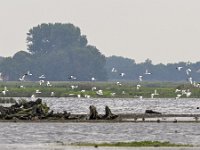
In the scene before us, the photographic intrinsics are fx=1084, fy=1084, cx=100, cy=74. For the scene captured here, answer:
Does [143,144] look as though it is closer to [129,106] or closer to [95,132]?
[95,132]

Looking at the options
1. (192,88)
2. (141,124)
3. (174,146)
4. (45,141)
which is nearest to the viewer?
(174,146)

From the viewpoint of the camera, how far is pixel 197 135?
225 ft

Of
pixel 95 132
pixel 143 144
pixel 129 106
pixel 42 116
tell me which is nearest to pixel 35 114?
pixel 42 116

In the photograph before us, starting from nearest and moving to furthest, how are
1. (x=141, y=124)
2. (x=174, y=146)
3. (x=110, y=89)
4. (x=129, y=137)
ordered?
1. (x=174, y=146)
2. (x=129, y=137)
3. (x=141, y=124)
4. (x=110, y=89)

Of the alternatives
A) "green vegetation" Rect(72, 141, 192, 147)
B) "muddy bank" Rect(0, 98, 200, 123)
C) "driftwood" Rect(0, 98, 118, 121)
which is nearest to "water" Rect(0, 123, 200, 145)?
"muddy bank" Rect(0, 98, 200, 123)

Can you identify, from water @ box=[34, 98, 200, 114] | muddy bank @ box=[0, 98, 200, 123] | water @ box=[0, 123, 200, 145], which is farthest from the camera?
water @ box=[34, 98, 200, 114]

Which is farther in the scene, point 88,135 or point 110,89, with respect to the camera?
point 110,89

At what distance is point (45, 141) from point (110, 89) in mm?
111771

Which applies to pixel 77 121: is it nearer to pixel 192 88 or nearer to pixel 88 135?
pixel 88 135

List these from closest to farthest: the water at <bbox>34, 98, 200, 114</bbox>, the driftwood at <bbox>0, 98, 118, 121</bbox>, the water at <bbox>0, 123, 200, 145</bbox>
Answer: the water at <bbox>0, 123, 200, 145</bbox>
the driftwood at <bbox>0, 98, 118, 121</bbox>
the water at <bbox>34, 98, 200, 114</bbox>

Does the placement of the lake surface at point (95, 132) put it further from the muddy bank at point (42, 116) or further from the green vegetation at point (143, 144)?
the green vegetation at point (143, 144)

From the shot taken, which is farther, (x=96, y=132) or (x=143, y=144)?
(x=96, y=132)

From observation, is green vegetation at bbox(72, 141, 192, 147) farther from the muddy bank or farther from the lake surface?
the muddy bank

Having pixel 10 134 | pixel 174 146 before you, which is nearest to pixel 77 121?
pixel 10 134
